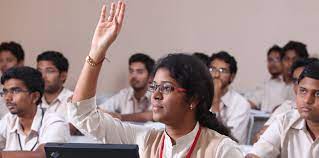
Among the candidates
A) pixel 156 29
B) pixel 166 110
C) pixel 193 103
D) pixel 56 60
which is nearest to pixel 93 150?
pixel 166 110

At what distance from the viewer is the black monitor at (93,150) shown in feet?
4.73

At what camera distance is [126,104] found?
16.5 ft

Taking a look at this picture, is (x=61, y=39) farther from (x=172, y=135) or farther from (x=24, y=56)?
(x=172, y=135)

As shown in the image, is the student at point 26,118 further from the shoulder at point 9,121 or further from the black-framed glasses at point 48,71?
the black-framed glasses at point 48,71

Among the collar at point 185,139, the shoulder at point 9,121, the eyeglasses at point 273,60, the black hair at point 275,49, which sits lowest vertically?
the shoulder at point 9,121

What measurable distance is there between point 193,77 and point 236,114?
8.32 feet

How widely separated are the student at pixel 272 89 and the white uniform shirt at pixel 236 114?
1.04m

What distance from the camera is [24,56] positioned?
5.54 meters

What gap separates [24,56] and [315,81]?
3.68m

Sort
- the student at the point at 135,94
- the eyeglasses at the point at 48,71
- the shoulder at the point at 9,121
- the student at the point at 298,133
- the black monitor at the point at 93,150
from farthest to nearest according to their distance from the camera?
the student at the point at 135,94
the eyeglasses at the point at 48,71
the shoulder at the point at 9,121
the student at the point at 298,133
the black monitor at the point at 93,150

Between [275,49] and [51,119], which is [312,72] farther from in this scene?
[275,49]

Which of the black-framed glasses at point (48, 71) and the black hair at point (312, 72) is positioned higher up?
the black hair at point (312, 72)

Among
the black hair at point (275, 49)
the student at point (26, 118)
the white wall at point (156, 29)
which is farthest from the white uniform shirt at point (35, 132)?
the black hair at point (275, 49)

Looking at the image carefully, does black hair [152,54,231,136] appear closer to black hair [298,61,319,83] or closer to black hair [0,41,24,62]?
black hair [298,61,319,83]
